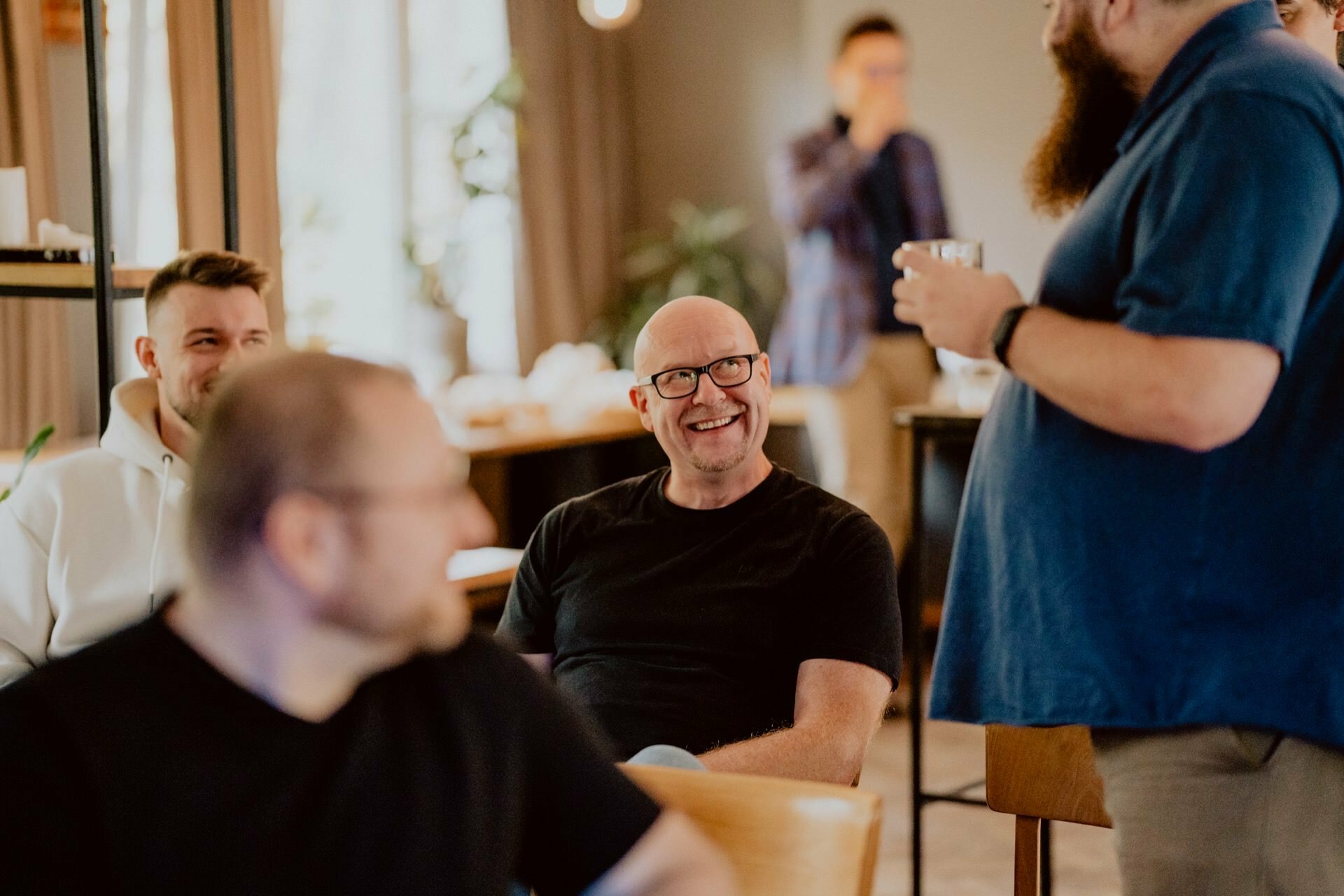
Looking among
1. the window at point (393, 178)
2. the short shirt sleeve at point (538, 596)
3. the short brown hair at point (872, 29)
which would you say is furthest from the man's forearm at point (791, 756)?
the short brown hair at point (872, 29)

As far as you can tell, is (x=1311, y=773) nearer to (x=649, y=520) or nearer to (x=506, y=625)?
(x=649, y=520)

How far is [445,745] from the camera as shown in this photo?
0.89m

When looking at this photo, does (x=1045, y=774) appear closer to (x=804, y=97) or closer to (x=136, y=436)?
(x=136, y=436)

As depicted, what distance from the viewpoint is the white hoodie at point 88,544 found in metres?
2.03

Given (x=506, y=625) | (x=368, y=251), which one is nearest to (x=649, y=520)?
(x=506, y=625)

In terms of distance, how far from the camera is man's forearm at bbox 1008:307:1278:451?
1116mm

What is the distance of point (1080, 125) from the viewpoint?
1360 millimetres

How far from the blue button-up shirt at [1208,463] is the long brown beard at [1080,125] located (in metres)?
0.06

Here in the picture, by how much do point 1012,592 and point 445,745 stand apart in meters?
0.62

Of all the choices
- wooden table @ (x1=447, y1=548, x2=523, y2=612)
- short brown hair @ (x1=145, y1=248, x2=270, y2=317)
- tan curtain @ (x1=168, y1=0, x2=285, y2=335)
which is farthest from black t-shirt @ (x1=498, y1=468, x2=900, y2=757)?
tan curtain @ (x1=168, y1=0, x2=285, y2=335)

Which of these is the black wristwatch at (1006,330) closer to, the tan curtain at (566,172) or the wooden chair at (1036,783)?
the wooden chair at (1036,783)

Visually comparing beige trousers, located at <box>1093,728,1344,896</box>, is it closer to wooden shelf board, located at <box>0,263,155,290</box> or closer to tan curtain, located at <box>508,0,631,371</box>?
wooden shelf board, located at <box>0,263,155,290</box>

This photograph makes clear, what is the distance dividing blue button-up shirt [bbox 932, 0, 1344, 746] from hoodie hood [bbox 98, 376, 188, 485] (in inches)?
53.7

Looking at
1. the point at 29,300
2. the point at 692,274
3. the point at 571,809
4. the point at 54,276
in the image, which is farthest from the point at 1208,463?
the point at 692,274
